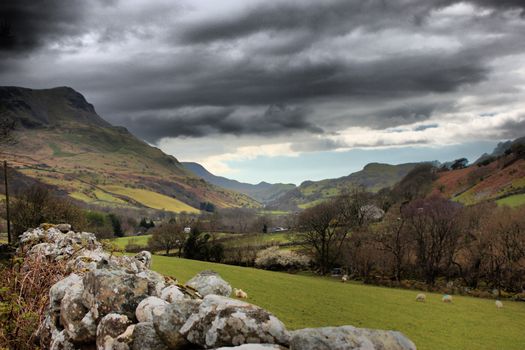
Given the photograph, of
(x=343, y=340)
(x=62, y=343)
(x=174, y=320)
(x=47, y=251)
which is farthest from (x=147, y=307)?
(x=47, y=251)

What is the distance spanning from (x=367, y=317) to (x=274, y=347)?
987 inches

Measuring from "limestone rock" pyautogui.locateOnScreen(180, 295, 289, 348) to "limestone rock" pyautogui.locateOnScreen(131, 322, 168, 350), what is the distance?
724 millimetres

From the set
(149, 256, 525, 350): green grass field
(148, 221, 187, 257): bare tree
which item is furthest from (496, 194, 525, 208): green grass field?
(148, 221, 187, 257): bare tree

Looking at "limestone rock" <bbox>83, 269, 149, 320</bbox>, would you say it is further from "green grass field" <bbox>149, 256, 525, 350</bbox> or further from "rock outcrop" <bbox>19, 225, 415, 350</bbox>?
"green grass field" <bbox>149, 256, 525, 350</bbox>

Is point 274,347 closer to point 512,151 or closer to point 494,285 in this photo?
point 494,285

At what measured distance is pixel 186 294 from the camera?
10.1m

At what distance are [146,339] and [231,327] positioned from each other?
6.54ft

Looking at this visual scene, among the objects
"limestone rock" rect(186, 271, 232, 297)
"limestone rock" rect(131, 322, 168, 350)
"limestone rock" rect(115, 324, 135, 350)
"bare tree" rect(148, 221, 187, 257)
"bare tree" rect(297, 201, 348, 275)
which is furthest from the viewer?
"bare tree" rect(148, 221, 187, 257)

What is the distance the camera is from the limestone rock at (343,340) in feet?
22.4

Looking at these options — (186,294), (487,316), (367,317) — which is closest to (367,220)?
(487,316)

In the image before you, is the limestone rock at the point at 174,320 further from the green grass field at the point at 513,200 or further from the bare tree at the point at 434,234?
the green grass field at the point at 513,200

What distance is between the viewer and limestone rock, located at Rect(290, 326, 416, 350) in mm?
6832

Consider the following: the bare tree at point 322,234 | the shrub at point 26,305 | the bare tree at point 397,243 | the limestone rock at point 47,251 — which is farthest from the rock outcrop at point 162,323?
the bare tree at point 322,234

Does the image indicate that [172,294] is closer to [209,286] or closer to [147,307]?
[147,307]
